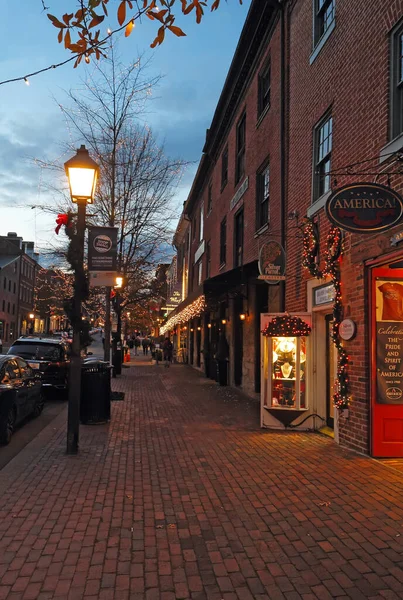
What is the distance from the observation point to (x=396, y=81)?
21.7 feet

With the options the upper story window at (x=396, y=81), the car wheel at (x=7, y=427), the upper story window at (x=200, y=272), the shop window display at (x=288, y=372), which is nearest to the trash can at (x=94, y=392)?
the car wheel at (x=7, y=427)

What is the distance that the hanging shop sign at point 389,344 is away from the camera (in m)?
7.05

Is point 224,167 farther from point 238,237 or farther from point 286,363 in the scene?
point 286,363

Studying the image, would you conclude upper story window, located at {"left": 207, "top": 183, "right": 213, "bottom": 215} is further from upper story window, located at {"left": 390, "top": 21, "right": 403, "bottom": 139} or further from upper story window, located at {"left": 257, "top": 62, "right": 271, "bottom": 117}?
upper story window, located at {"left": 390, "top": 21, "right": 403, "bottom": 139}

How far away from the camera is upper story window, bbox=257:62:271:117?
1370 centimetres

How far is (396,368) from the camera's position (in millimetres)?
7066

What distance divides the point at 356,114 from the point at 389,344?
3551 millimetres

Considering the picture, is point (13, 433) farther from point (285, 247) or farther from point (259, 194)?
point (259, 194)

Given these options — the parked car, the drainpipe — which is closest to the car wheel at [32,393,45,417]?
the parked car

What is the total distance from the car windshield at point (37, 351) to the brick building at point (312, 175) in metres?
4.45

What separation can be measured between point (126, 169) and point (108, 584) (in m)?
14.6

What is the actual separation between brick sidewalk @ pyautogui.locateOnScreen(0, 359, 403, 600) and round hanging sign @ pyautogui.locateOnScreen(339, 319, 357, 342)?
1.73 meters

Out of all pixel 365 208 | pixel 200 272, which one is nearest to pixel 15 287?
pixel 200 272

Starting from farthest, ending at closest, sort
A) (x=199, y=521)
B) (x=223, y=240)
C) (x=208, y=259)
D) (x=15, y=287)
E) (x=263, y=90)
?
(x=15, y=287) < (x=208, y=259) < (x=223, y=240) < (x=263, y=90) < (x=199, y=521)
